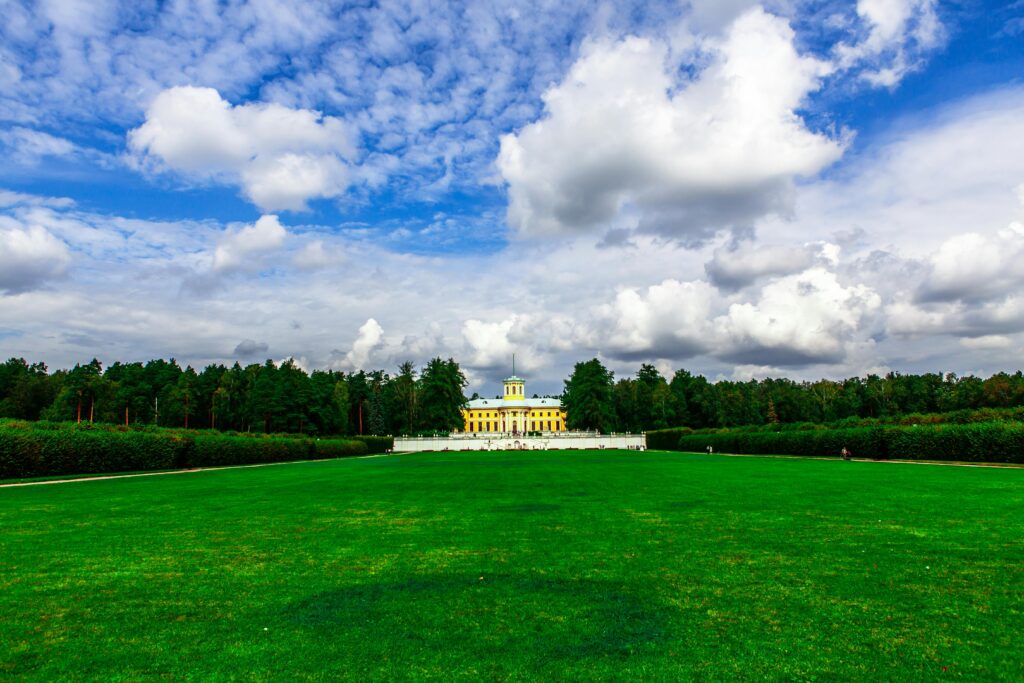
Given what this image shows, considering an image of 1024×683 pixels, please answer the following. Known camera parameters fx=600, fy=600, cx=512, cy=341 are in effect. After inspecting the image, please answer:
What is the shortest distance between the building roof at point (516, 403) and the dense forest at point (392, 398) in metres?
23.7

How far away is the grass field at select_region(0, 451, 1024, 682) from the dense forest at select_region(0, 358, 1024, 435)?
68850 mm

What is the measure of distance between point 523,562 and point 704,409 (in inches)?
3742

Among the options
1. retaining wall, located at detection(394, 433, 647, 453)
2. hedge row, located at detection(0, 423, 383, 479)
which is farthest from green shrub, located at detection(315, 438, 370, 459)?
hedge row, located at detection(0, 423, 383, 479)

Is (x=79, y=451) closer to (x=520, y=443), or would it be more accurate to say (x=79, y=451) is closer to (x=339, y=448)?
(x=339, y=448)

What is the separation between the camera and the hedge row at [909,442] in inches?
1056

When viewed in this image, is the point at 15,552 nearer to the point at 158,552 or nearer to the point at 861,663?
the point at 158,552

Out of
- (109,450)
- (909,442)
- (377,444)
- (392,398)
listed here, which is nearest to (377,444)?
(377,444)

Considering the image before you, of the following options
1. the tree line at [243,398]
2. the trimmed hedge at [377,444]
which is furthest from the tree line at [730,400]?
the trimmed hedge at [377,444]

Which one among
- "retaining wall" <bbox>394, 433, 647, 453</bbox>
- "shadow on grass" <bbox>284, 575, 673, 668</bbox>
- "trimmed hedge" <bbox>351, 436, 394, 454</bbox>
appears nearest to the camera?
"shadow on grass" <bbox>284, 575, 673, 668</bbox>

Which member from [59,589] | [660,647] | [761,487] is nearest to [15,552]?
[59,589]

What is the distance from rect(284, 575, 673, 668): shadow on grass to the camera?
4680 millimetres

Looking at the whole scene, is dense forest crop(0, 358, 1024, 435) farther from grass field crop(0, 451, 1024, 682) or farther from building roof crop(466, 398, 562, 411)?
grass field crop(0, 451, 1024, 682)

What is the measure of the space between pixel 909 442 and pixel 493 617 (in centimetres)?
3392

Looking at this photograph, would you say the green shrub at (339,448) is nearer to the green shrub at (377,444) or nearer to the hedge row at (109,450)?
the green shrub at (377,444)
